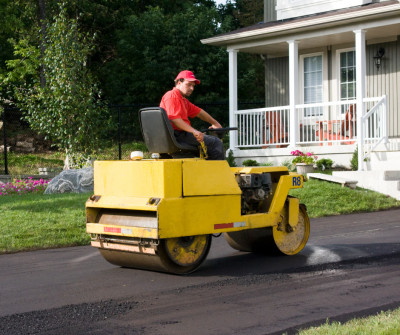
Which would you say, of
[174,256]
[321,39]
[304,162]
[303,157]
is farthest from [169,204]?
[321,39]

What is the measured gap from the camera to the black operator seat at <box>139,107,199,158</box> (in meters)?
7.56

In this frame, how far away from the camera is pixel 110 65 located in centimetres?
3272

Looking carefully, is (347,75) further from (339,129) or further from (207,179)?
(207,179)

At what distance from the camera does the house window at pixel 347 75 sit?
66.6ft

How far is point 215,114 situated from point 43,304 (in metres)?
22.7

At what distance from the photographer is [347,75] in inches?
807

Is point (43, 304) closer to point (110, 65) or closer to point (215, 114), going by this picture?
point (215, 114)

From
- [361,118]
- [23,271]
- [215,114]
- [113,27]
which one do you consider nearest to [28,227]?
[23,271]

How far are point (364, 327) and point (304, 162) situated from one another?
1257 cm

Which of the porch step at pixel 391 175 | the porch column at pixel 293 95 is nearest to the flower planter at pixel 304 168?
the porch column at pixel 293 95

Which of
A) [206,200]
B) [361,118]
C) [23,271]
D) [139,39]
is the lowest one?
[23,271]

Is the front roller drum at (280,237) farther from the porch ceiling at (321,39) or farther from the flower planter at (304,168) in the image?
the porch ceiling at (321,39)

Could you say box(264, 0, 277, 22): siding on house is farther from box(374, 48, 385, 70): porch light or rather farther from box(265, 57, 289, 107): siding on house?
box(374, 48, 385, 70): porch light

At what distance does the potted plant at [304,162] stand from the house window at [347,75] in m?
2.92
